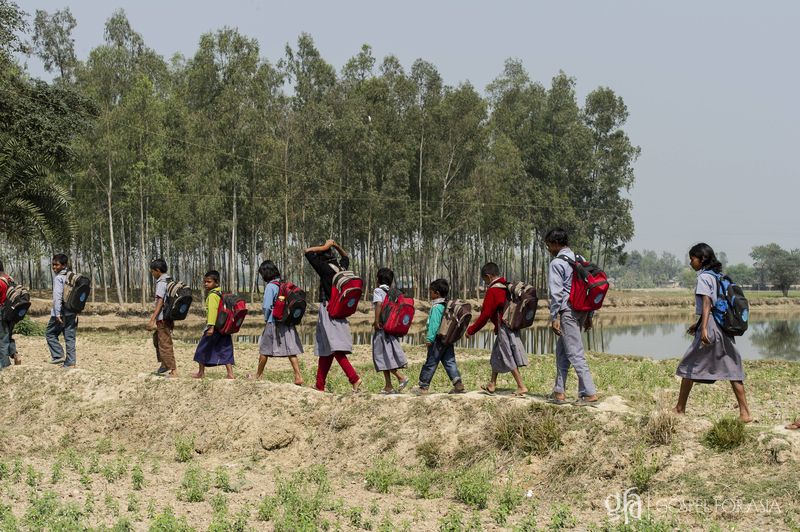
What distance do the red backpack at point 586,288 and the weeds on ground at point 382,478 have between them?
2.67m

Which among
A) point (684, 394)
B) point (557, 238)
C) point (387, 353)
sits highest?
point (557, 238)

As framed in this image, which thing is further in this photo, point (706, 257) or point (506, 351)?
point (506, 351)

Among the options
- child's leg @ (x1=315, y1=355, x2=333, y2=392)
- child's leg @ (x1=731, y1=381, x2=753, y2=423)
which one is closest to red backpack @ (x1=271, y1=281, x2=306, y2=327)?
child's leg @ (x1=315, y1=355, x2=333, y2=392)

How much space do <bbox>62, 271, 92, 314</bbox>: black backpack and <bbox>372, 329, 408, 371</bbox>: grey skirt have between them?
544 cm

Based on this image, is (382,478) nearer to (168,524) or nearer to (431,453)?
(431,453)

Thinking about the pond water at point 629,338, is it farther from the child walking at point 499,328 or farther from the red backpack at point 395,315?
the child walking at point 499,328

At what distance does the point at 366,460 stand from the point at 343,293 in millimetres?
2472

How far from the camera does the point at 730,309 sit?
805 centimetres

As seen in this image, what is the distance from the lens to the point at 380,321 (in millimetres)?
10391

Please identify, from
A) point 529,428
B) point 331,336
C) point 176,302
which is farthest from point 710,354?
point 176,302

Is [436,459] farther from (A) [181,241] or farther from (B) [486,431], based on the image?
(A) [181,241]

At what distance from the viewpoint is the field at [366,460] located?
21.7 ft

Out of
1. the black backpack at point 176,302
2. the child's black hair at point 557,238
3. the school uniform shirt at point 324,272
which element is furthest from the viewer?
the black backpack at point 176,302

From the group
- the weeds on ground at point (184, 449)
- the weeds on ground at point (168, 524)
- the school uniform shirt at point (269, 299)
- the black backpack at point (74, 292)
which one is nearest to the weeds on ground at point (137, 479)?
the weeds on ground at point (184, 449)
